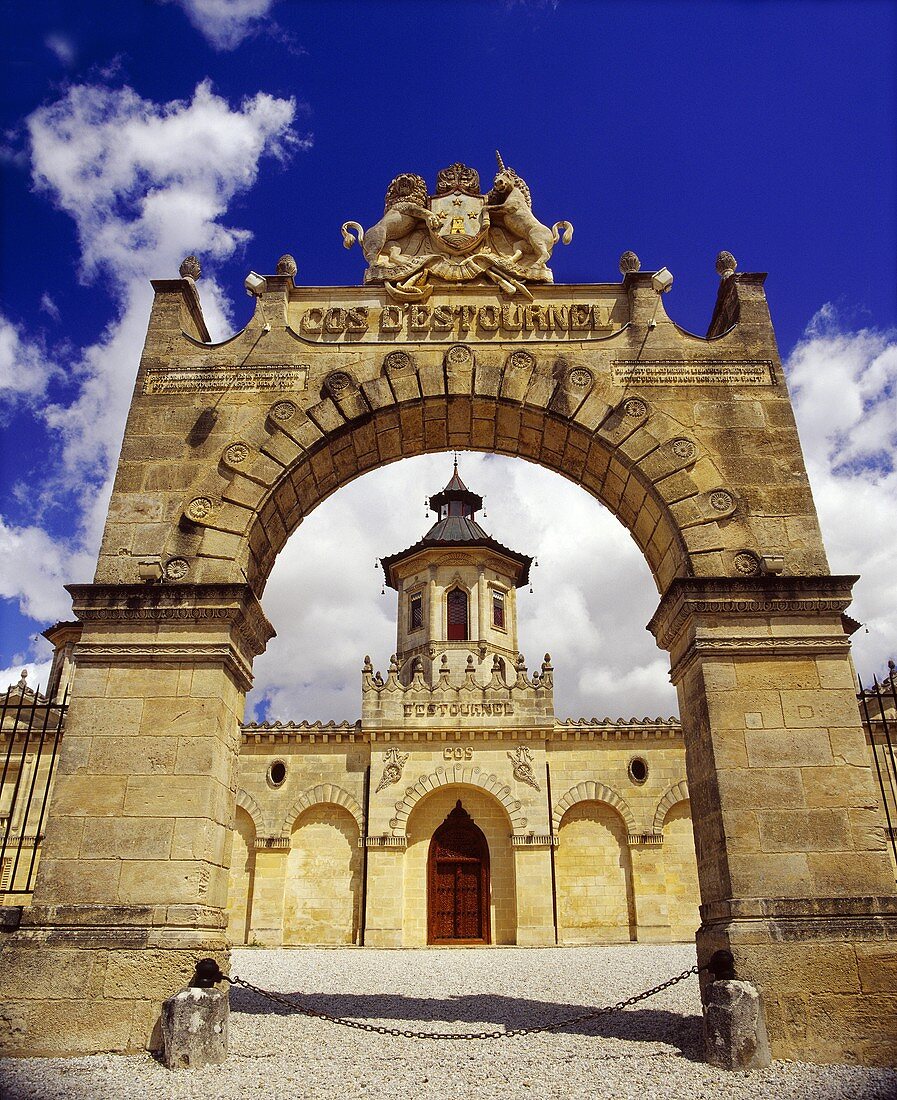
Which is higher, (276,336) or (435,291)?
(435,291)

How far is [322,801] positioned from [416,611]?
8.58 metres

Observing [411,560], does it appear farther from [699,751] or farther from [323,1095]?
[323,1095]

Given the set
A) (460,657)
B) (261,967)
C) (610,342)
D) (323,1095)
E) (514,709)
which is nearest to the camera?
(323,1095)

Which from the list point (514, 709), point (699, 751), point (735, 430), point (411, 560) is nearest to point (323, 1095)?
point (699, 751)

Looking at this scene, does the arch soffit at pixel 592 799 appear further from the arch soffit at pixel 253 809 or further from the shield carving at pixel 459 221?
the shield carving at pixel 459 221

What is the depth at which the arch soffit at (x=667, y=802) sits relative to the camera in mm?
22141

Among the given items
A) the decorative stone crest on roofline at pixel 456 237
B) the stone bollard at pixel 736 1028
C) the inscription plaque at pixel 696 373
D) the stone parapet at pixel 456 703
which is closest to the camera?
the stone bollard at pixel 736 1028

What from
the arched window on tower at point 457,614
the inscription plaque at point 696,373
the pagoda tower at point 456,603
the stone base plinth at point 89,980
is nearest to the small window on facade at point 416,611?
the pagoda tower at point 456,603

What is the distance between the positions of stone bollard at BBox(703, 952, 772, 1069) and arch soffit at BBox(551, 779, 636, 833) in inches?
657

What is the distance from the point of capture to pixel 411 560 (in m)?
29.3

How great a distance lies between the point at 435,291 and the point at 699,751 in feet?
19.3

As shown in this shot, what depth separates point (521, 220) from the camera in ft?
31.6

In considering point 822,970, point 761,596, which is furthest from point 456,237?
point 822,970

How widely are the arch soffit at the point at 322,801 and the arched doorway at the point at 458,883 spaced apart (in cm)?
239
